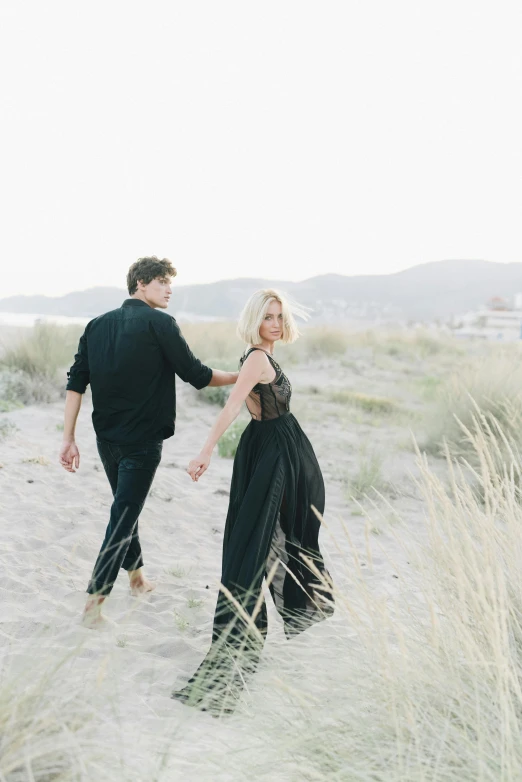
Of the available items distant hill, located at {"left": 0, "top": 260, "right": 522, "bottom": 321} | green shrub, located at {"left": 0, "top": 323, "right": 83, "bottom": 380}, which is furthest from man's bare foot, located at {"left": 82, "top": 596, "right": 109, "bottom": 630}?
distant hill, located at {"left": 0, "top": 260, "right": 522, "bottom": 321}

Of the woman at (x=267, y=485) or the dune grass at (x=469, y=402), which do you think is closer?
the woman at (x=267, y=485)

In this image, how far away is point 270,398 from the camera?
3.28 meters

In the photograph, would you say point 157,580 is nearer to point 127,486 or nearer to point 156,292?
point 127,486

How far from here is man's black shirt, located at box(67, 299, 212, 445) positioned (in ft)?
11.1

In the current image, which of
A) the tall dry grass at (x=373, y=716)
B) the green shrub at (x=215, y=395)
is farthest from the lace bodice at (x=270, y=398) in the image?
the green shrub at (x=215, y=395)

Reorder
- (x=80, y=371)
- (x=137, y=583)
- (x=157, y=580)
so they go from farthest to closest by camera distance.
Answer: (x=157, y=580) → (x=137, y=583) → (x=80, y=371)

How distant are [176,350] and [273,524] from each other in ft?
3.23

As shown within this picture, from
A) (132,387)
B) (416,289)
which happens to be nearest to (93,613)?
(132,387)

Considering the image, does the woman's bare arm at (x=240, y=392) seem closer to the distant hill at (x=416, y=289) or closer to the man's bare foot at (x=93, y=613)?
the man's bare foot at (x=93, y=613)

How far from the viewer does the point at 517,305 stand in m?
72.9

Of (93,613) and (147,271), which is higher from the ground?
(147,271)

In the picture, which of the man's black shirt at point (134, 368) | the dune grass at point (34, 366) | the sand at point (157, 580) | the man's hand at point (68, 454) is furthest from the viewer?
the dune grass at point (34, 366)

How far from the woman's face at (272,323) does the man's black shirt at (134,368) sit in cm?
45

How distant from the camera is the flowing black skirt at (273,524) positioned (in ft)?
10.1
